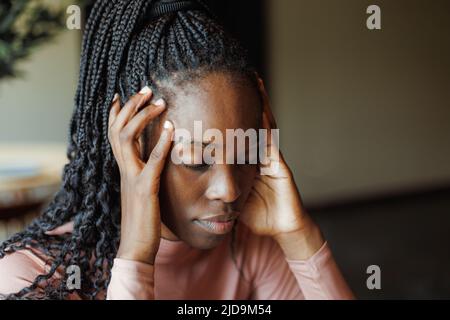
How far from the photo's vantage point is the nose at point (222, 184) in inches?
23.5

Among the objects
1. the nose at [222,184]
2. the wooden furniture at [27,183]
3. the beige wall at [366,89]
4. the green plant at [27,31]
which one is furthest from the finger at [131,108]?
the wooden furniture at [27,183]

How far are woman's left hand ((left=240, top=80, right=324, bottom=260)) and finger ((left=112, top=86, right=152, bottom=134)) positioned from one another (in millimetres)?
156

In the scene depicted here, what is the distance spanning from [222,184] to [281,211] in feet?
0.43

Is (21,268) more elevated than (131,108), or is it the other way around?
(131,108)

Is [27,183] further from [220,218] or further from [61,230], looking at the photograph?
[220,218]

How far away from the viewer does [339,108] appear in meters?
1.42

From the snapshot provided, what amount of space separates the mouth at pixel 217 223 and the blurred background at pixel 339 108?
0.74 ft

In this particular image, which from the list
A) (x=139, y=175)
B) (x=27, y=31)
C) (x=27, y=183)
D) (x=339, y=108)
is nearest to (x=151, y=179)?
(x=139, y=175)

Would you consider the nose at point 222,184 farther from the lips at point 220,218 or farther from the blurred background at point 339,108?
the blurred background at point 339,108

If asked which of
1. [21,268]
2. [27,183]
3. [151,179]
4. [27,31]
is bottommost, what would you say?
[27,183]

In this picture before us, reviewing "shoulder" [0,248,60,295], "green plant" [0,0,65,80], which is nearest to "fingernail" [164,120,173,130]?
"shoulder" [0,248,60,295]

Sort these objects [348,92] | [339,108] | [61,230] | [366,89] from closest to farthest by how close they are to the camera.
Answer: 1. [61,230]
2. [366,89]
3. [348,92]
4. [339,108]
